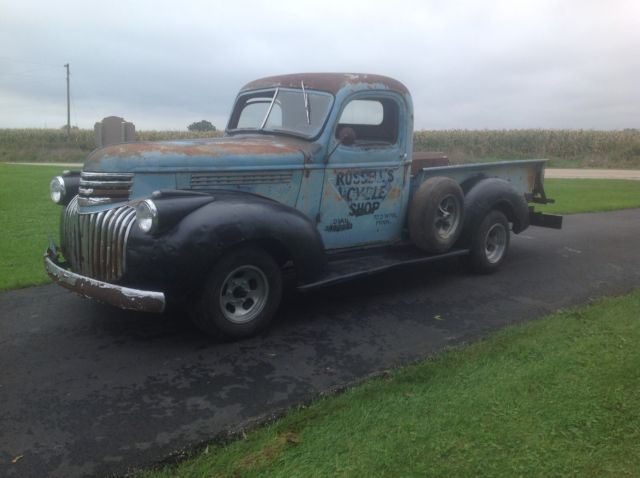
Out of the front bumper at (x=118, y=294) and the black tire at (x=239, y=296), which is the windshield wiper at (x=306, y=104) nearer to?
the black tire at (x=239, y=296)

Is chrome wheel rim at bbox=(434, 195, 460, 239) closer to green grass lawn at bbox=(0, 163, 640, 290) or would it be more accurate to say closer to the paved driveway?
the paved driveway

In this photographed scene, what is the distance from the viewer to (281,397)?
11.7ft

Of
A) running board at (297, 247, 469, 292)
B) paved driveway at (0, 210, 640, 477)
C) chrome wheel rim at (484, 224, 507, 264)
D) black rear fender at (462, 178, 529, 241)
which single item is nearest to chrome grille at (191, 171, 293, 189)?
running board at (297, 247, 469, 292)

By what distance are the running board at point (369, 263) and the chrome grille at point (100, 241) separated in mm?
1423

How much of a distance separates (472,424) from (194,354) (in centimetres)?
203

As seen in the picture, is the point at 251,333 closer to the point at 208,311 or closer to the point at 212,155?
the point at 208,311

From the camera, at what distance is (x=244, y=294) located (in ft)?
14.9

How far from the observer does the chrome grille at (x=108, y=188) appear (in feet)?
14.4

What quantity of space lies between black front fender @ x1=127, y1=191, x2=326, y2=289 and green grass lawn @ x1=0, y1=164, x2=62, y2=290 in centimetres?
251

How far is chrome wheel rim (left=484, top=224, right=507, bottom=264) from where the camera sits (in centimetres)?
664

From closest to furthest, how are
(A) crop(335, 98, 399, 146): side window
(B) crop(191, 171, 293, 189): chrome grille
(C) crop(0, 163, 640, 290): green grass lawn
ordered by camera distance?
(B) crop(191, 171, 293, 189): chrome grille < (A) crop(335, 98, 399, 146): side window < (C) crop(0, 163, 640, 290): green grass lawn

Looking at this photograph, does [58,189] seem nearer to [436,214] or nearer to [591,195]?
[436,214]

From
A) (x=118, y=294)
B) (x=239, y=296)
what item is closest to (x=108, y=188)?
(x=118, y=294)

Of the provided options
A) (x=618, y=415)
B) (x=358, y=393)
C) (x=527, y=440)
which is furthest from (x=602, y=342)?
(x=358, y=393)
